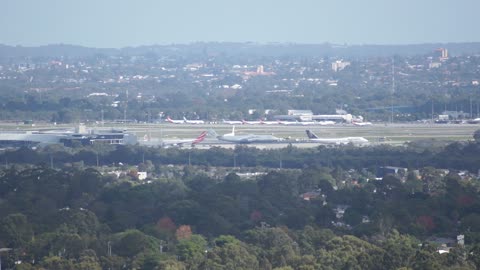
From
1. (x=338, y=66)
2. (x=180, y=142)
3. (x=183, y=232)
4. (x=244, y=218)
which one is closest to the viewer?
(x=183, y=232)

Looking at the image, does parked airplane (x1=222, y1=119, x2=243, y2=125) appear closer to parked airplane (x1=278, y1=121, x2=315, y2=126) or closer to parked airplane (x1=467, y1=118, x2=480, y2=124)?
parked airplane (x1=278, y1=121, x2=315, y2=126)

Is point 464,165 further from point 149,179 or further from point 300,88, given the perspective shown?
point 300,88

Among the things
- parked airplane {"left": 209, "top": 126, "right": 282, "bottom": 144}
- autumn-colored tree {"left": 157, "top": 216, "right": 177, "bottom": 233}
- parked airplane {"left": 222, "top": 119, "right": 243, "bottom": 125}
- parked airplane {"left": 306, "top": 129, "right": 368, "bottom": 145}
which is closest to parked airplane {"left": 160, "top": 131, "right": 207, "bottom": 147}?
parked airplane {"left": 209, "top": 126, "right": 282, "bottom": 144}

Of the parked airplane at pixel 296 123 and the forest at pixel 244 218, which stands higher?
the forest at pixel 244 218

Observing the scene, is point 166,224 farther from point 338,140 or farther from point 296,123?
point 296,123

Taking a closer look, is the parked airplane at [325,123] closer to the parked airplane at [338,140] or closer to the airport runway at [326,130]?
the airport runway at [326,130]

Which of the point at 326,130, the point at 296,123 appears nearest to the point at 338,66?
the point at 296,123

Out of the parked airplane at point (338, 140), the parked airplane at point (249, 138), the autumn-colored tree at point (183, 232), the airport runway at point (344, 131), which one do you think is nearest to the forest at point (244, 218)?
the autumn-colored tree at point (183, 232)

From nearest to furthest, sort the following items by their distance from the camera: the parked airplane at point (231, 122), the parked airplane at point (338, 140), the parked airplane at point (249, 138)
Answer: the parked airplane at point (338, 140) → the parked airplane at point (249, 138) → the parked airplane at point (231, 122)
